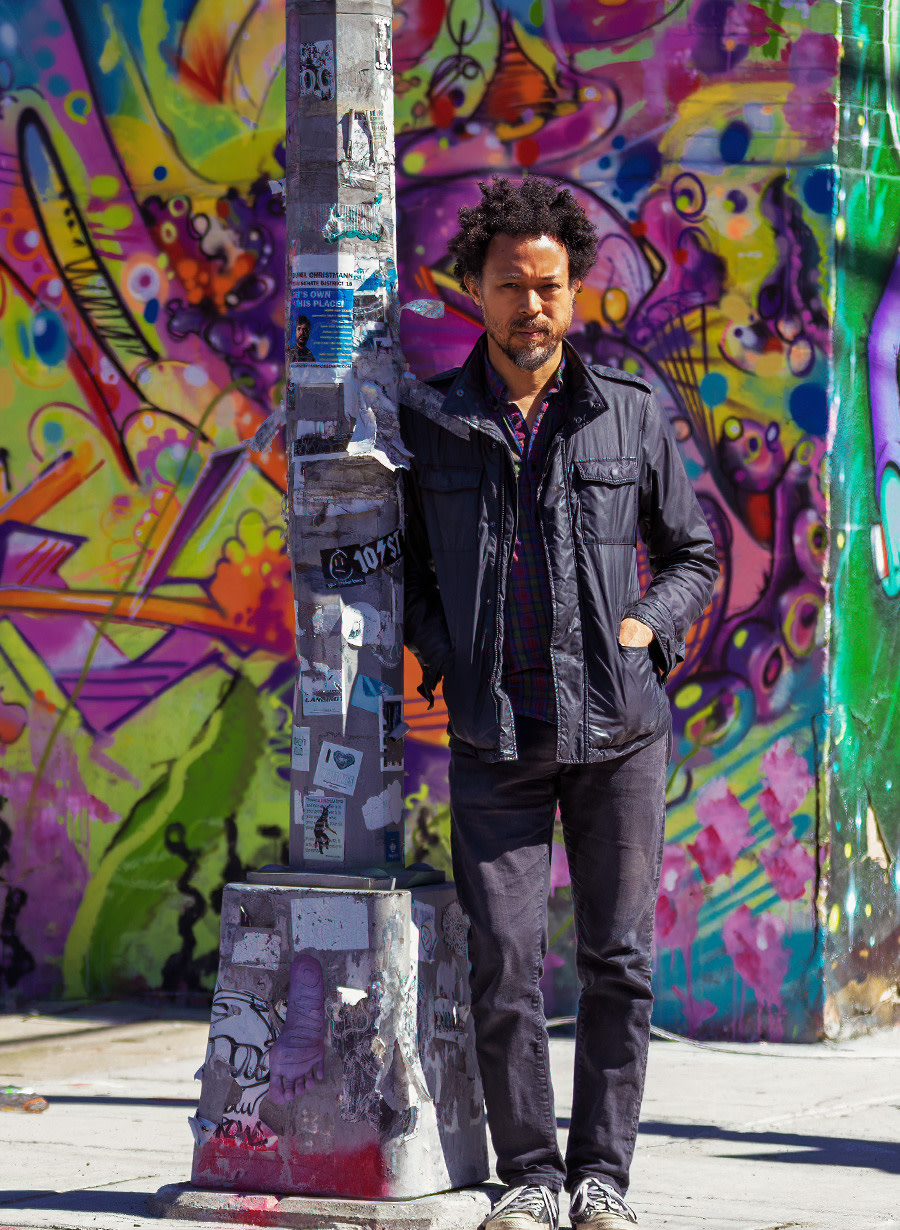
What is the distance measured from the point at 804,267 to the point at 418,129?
159 cm

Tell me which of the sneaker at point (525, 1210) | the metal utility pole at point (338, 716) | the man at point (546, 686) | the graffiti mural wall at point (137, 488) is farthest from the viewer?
the graffiti mural wall at point (137, 488)

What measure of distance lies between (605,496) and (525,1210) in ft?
5.15

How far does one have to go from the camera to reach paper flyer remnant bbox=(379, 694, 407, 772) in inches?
168

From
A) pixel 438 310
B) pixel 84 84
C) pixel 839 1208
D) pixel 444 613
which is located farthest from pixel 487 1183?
pixel 84 84

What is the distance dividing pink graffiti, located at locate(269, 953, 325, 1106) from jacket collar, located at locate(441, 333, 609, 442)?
1.28 m

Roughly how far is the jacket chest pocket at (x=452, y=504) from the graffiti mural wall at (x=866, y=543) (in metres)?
2.63

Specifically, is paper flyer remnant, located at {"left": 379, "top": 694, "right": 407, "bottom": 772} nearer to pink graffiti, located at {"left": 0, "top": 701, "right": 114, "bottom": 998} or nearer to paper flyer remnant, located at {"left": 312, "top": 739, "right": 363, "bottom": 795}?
paper flyer remnant, located at {"left": 312, "top": 739, "right": 363, "bottom": 795}

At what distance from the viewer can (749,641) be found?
6.51m

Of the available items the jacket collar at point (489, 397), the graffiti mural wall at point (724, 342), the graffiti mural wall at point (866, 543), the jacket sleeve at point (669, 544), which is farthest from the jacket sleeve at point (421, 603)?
the graffiti mural wall at point (866, 543)

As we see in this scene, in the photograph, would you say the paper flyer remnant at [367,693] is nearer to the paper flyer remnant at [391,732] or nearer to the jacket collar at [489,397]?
the paper flyer remnant at [391,732]

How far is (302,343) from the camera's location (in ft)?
14.0

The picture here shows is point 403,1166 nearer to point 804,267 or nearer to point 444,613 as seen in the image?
point 444,613

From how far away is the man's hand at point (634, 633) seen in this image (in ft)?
13.2

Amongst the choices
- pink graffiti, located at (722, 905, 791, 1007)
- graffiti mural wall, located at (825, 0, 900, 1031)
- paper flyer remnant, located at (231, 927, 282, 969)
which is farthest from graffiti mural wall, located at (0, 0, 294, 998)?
paper flyer remnant, located at (231, 927, 282, 969)
